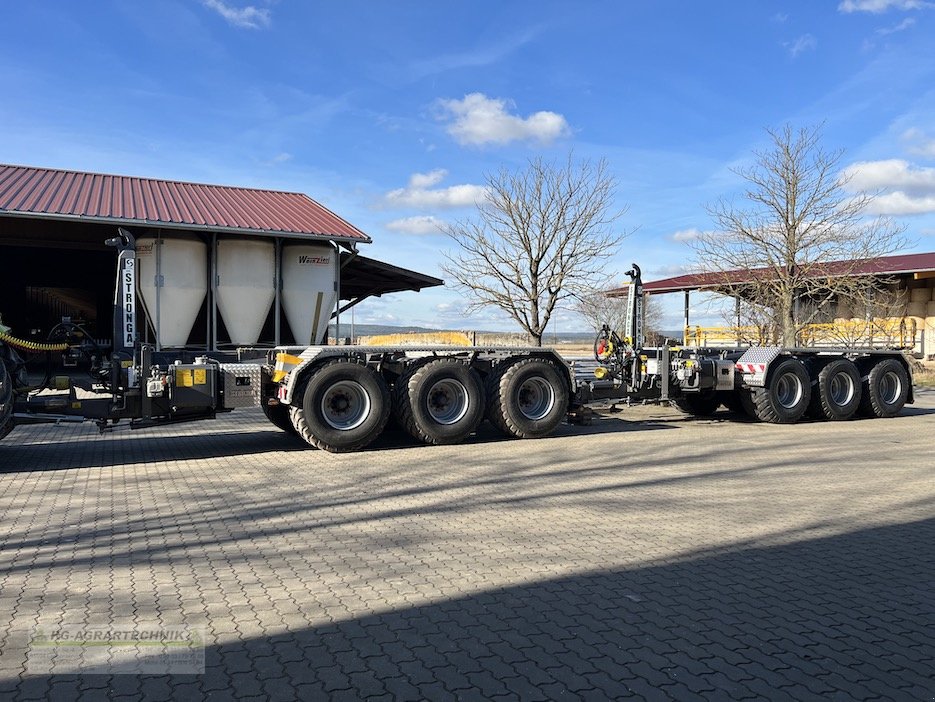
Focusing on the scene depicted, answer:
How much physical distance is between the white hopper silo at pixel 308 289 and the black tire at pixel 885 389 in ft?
37.6

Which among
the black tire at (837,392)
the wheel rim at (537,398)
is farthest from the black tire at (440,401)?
the black tire at (837,392)

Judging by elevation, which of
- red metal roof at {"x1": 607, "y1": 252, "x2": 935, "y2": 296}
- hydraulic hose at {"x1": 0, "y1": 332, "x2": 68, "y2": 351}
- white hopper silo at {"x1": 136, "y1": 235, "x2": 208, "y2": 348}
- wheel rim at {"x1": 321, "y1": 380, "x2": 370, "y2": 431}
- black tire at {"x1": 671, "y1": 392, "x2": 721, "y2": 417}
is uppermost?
red metal roof at {"x1": 607, "y1": 252, "x2": 935, "y2": 296}

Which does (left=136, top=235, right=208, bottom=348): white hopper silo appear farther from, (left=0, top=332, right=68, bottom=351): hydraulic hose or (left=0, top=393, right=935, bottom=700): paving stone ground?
(left=0, top=393, right=935, bottom=700): paving stone ground

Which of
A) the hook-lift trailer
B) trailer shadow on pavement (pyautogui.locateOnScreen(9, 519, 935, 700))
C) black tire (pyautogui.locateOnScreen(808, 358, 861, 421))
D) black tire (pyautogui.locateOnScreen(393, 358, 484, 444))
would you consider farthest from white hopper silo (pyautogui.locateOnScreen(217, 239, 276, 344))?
black tire (pyautogui.locateOnScreen(808, 358, 861, 421))

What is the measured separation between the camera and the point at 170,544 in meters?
5.82

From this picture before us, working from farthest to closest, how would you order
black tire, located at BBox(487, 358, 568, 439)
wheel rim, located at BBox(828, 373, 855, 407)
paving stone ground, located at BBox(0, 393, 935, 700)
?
wheel rim, located at BBox(828, 373, 855, 407), black tire, located at BBox(487, 358, 568, 439), paving stone ground, located at BBox(0, 393, 935, 700)

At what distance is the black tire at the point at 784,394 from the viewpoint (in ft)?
45.2

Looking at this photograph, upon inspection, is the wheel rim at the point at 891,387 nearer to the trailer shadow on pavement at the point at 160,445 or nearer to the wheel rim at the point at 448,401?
the trailer shadow on pavement at the point at 160,445

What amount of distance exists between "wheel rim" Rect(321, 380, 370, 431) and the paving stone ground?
0.62m

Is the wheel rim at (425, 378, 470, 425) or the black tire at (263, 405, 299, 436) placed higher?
the wheel rim at (425, 378, 470, 425)

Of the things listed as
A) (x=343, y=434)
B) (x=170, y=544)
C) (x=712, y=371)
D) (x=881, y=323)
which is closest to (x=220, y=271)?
(x=343, y=434)

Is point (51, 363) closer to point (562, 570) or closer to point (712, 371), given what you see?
point (562, 570)

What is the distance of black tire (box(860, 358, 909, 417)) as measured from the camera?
1523cm

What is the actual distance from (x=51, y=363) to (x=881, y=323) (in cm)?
2649
